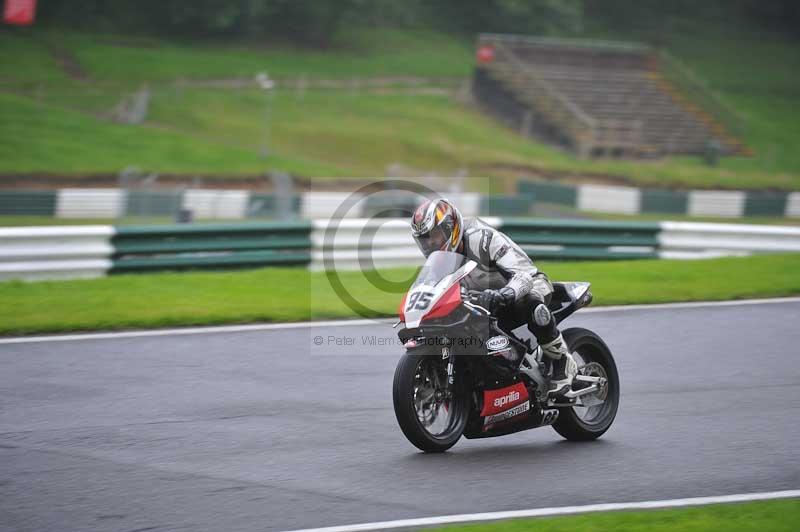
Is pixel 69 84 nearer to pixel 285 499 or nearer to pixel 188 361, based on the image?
pixel 188 361

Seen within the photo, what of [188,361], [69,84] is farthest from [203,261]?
[69,84]

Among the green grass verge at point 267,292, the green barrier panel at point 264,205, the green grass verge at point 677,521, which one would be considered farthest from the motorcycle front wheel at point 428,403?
the green barrier panel at point 264,205

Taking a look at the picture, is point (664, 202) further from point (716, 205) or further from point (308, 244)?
point (308, 244)

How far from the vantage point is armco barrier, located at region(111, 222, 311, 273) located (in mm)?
13320

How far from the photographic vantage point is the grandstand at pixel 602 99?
41.3 metres

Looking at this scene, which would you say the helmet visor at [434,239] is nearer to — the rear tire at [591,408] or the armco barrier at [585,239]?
the rear tire at [591,408]

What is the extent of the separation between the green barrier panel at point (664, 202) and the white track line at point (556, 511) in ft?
72.3

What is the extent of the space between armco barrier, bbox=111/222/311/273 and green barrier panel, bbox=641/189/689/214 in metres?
15.7

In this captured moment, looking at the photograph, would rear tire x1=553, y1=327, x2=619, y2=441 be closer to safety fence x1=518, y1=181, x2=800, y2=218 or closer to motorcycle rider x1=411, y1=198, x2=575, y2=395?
motorcycle rider x1=411, y1=198, x2=575, y2=395

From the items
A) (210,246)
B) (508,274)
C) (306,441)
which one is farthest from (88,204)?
(508,274)

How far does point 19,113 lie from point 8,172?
7133 millimetres

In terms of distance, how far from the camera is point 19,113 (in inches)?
1398

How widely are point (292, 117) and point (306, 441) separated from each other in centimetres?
3567

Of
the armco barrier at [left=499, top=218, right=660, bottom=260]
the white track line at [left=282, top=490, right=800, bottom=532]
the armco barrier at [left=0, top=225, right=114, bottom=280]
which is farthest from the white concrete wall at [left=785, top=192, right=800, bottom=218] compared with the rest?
the white track line at [left=282, top=490, right=800, bottom=532]
